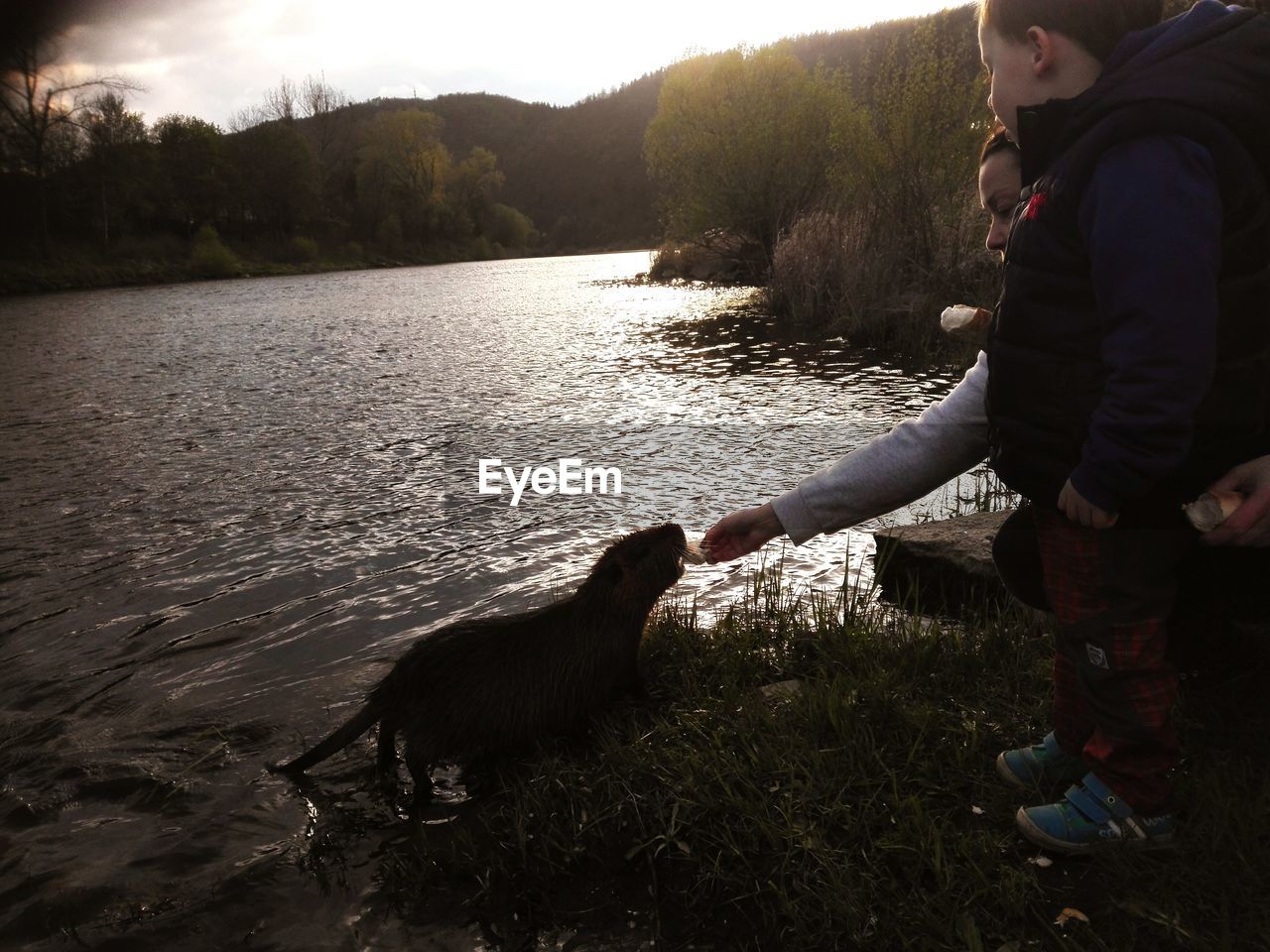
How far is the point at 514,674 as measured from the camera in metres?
2.85

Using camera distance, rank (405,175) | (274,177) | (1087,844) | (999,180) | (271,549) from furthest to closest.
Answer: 1. (405,175)
2. (274,177)
3. (271,549)
4. (999,180)
5. (1087,844)

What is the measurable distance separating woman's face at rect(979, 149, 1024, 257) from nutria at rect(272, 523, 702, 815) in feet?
5.42

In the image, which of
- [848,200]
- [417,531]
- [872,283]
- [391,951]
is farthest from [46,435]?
[848,200]

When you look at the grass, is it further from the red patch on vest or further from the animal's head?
the red patch on vest

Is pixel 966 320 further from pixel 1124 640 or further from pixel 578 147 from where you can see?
pixel 578 147

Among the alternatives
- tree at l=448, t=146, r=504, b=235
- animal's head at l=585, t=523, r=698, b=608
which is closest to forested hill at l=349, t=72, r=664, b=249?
tree at l=448, t=146, r=504, b=235

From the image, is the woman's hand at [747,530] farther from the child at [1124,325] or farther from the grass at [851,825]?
the child at [1124,325]

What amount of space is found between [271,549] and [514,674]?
2963mm

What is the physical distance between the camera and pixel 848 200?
604 inches

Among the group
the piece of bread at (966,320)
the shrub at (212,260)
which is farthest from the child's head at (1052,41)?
the shrub at (212,260)

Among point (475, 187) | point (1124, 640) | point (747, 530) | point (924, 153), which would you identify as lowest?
point (1124, 640)

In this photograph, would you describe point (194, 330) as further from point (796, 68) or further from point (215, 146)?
point (215, 146)

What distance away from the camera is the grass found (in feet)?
6.30

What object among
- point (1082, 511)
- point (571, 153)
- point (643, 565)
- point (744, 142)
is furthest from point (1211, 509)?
point (571, 153)
